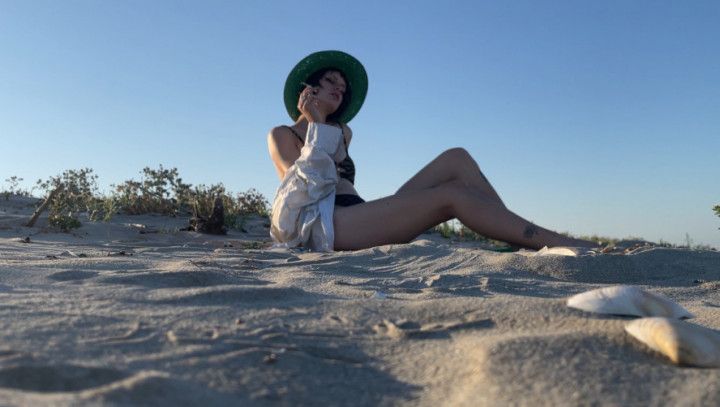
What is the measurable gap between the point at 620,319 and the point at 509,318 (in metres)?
0.27

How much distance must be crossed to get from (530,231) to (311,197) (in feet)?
4.69

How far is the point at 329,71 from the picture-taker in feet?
18.1

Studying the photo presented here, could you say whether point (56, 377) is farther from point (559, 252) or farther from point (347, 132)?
point (347, 132)

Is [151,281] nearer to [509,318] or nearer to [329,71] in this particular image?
[509,318]

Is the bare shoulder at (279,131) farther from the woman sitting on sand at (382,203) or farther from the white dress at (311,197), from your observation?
the white dress at (311,197)

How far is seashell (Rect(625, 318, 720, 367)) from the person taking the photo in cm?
133

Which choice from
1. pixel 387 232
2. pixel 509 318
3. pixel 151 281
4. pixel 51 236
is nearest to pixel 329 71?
pixel 387 232

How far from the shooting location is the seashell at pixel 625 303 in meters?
1.70

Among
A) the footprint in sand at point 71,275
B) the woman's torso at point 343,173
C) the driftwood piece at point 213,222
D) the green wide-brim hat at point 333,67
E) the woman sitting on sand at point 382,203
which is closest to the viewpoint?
the footprint in sand at point 71,275

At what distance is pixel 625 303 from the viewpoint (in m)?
1.71

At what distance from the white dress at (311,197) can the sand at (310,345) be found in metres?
1.66

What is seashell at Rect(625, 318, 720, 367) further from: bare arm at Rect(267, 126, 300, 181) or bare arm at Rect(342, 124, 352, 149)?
bare arm at Rect(342, 124, 352, 149)

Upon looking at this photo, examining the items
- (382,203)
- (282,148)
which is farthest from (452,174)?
(282,148)

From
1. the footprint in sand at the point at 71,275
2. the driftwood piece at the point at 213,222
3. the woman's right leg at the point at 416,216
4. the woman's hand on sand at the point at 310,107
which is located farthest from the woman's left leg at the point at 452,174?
the footprint in sand at the point at 71,275
